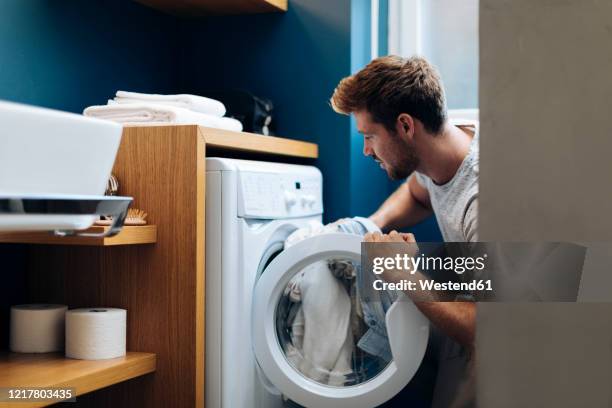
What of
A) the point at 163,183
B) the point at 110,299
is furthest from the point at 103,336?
the point at 163,183

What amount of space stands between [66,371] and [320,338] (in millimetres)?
703

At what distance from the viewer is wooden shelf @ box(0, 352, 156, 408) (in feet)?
5.22

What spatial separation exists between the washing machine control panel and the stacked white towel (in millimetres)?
202

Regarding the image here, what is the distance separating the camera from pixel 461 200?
2182 millimetres

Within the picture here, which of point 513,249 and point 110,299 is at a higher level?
point 513,249

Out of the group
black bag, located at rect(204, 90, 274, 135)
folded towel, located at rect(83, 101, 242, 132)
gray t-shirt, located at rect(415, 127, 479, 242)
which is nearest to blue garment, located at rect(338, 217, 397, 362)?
gray t-shirt, located at rect(415, 127, 479, 242)

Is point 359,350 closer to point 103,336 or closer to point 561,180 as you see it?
point 103,336

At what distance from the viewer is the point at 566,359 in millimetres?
591

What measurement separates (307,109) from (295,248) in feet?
2.78

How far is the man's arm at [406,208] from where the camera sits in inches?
102

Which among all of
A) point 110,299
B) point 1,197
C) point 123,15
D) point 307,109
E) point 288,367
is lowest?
point 288,367

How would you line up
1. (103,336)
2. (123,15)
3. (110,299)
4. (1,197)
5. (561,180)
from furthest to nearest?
(123,15)
(110,299)
(103,336)
(1,197)
(561,180)

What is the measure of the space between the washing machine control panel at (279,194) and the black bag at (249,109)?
0.84 feet

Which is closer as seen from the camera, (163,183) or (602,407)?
(602,407)
